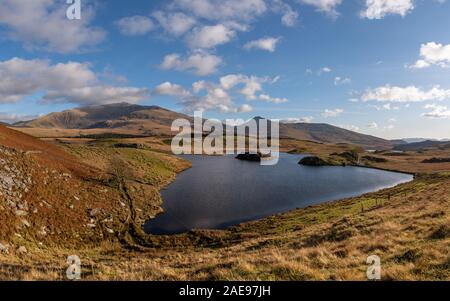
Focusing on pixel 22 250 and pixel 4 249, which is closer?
pixel 4 249

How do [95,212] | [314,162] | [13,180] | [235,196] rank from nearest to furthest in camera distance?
[13,180] < [95,212] < [235,196] < [314,162]

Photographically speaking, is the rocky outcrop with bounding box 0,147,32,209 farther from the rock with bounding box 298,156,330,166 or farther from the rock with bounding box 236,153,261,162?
the rock with bounding box 298,156,330,166

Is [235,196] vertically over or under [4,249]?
under

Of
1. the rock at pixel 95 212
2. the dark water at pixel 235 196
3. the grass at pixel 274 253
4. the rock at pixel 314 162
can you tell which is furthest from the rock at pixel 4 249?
the rock at pixel 314 162

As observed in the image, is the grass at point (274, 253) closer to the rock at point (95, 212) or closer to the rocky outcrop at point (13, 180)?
the rock at point (95, 212)

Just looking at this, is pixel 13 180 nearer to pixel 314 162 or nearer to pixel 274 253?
pixel 274 253

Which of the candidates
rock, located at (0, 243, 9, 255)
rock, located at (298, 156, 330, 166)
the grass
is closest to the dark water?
the grass

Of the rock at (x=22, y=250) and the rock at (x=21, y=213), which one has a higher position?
the rock at (x=21, y=213)

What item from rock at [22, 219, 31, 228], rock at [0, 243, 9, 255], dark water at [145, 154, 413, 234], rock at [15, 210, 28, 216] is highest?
rock at [15, 210, 28, 216]

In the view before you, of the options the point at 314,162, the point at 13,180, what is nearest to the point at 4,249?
the point at 13,180

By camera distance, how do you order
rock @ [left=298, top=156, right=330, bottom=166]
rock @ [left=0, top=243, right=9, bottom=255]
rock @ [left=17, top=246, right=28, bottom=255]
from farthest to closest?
1. rock @ [left=298, top=156, right=330, bottom=166]
2. rock @ [left=17, top=246, right=28, bottom=255]
3. rock @ [left=0, top=243, right=9, bottom=255]

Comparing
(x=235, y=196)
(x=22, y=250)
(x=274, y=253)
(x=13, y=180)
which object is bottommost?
(x=235, y=196)
